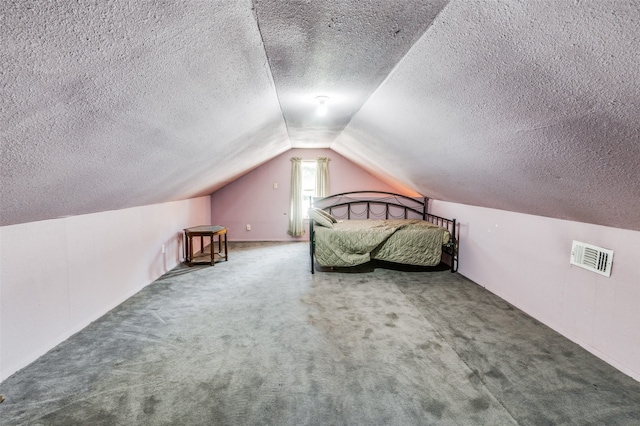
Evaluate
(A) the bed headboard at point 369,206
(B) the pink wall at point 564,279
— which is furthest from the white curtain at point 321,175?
(B) the pink wall at point 564,279

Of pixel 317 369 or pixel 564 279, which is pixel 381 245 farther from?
pixel 317 369

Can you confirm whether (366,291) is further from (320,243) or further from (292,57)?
(292,57)

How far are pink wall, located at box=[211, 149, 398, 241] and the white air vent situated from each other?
402cm

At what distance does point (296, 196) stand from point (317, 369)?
441 cm

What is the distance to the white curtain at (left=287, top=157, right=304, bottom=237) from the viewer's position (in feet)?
20.3

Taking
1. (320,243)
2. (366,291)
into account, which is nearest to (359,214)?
(320,243)

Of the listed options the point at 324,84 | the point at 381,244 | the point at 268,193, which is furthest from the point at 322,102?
the point at 268,193

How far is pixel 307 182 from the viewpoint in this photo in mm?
6469

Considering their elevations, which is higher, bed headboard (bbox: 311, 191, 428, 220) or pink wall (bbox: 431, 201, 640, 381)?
bed headboard (bbox: 311, 191, 428, 220)

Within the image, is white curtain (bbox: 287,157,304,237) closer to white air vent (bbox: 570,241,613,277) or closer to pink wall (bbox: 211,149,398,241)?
pink wall (bbox: 211,149,398,241)

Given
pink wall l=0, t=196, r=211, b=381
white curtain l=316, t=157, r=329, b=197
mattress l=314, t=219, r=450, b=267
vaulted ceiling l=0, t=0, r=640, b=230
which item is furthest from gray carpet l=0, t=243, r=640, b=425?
white curtain l=316, t=157, r=329, b=197

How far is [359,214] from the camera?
5746 mm

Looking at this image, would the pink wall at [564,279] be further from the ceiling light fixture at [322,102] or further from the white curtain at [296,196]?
the white curtain at [296,196]

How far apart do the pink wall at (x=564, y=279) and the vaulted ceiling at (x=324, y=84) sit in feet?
0.72
